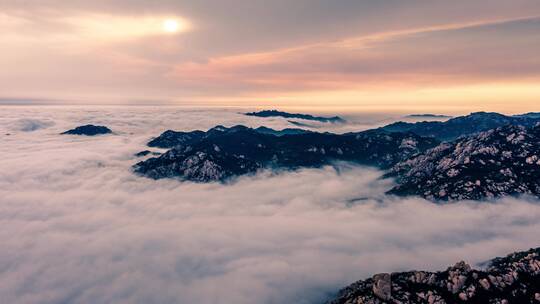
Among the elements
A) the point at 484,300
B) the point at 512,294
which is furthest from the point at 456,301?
the point at 512,294

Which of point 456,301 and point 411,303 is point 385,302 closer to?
point 411,303

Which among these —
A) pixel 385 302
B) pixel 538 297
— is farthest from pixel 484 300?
pixel 385 302

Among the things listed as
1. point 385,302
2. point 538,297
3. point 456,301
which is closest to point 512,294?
point 538,297

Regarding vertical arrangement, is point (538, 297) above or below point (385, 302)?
above

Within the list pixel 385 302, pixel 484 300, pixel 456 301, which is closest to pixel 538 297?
pixel 484 300

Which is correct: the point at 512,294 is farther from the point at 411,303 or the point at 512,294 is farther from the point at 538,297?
the point at 411,303

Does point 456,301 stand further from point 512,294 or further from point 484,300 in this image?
point 512,294
